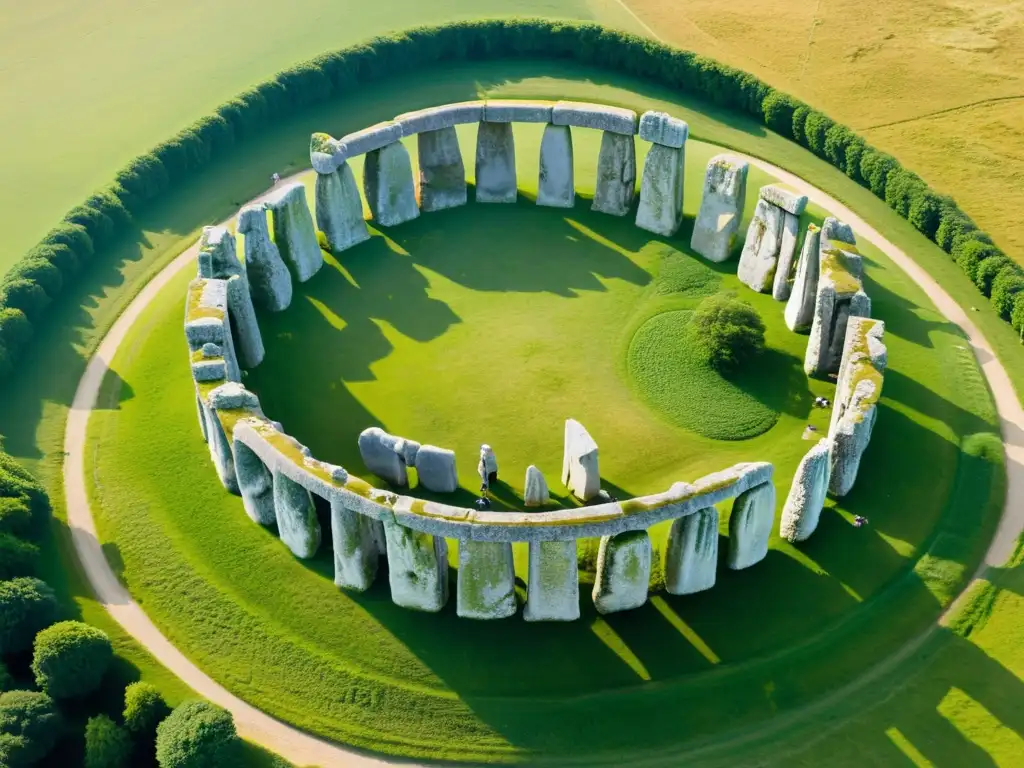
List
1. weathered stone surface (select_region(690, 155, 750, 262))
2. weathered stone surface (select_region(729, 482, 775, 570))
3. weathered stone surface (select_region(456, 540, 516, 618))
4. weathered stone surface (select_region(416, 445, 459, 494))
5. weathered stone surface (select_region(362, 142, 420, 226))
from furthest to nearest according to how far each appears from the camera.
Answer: weathered stone surface (select_region(362, 142, 420, 226)), weathered stone surface (select_region(690, 155, 750, 262)), weathered stone surface (select_region(416, 445, 459, 494)), weathered stone surface (select_region(729, 482, 775, 570)), weathered stone surface (select_region(456, 540, 516, 618))

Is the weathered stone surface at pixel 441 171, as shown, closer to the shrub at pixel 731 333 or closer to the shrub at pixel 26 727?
the shrub at pixel 731 333

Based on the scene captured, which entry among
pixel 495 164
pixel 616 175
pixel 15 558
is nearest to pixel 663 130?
pixel 616 175

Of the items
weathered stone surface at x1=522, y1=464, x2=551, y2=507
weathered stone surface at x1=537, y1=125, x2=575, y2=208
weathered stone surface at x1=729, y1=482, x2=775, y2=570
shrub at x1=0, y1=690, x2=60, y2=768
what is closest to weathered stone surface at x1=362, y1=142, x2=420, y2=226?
weathered stone surface at x1=537, y1=125, x2=575, y2=208

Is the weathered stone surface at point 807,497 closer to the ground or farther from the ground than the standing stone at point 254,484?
closer to the ground

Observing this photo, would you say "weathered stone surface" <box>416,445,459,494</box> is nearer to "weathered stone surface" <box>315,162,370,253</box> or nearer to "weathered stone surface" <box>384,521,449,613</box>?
"weathered stone surface" <box>384,521,449,613</box>

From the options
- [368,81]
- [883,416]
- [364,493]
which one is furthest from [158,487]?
[368,81]

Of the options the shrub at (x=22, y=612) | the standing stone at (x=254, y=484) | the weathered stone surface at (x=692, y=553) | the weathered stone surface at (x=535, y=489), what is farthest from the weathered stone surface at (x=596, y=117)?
the shrub at (x=22, y=612)
